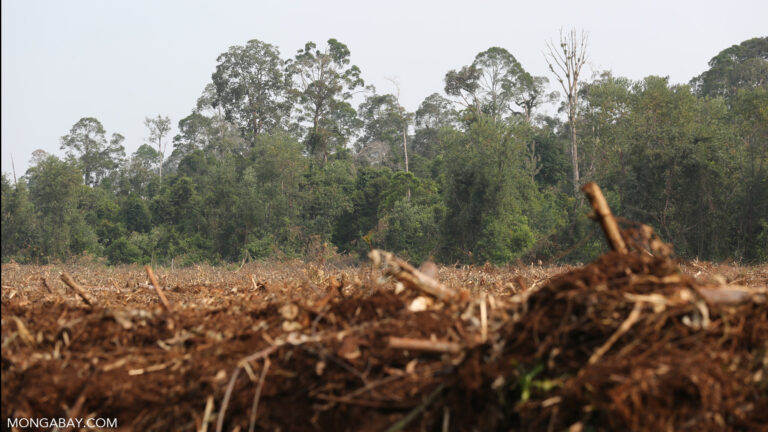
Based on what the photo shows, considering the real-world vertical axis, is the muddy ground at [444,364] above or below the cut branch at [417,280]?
below

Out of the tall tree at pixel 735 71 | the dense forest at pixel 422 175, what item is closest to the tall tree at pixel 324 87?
the dense forest at pixel 422 175

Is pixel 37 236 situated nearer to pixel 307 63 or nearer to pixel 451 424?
pixel 307 63

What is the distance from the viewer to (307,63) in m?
53.7

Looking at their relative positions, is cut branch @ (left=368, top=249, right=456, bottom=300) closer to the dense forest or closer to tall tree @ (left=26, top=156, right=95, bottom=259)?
the dense forest

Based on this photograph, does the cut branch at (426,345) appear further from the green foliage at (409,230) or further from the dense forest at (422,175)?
the green foliage at (409,230)

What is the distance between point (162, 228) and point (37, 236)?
11946 millimetres

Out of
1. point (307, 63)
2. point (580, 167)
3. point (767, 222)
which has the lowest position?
point (767, 222)

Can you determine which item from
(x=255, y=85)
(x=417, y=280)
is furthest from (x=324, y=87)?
(x=417, y=280)

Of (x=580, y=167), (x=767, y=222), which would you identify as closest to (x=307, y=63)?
(x=580, y=167)

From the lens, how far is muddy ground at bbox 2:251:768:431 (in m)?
1.70

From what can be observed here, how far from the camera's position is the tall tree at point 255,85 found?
55438 mm

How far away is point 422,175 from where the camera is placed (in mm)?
51062

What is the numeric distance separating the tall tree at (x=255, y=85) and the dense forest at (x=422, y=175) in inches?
5.8

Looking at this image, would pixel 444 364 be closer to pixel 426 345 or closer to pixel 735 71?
pixel 426 345
